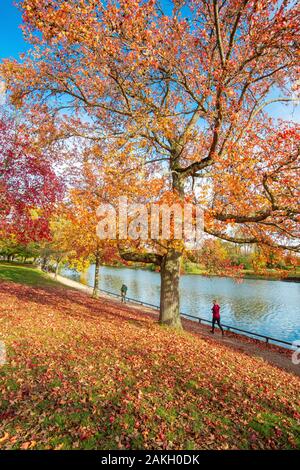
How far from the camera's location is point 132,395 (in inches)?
249

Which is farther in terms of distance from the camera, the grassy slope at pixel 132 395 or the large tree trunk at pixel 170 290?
the large tree trunk at pixel 170 290

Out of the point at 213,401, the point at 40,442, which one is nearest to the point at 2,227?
the point at 40,442

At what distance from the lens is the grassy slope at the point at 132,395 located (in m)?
5.04

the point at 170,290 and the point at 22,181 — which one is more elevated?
the point at 22,181

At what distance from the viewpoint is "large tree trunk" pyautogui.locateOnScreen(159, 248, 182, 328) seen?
13273 mm

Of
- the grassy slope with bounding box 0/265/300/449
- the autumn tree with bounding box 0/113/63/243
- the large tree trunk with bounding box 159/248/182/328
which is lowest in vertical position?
the grassy slope with bounding box 0/265/300/449

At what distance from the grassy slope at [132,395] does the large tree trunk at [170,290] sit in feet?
8.73

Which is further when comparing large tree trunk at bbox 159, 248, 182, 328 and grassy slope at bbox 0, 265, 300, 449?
large tree trunk at bbox 159, 248, 182, 328

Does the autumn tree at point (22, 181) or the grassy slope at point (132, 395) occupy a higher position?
the autumn tree at point (22, 181)

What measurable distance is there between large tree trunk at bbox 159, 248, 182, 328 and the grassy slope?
8.73 feet

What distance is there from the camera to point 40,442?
15.4ft

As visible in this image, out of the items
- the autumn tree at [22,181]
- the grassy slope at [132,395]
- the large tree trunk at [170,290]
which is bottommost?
the grassy slope at [132,395]

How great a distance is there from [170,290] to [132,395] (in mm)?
7252
